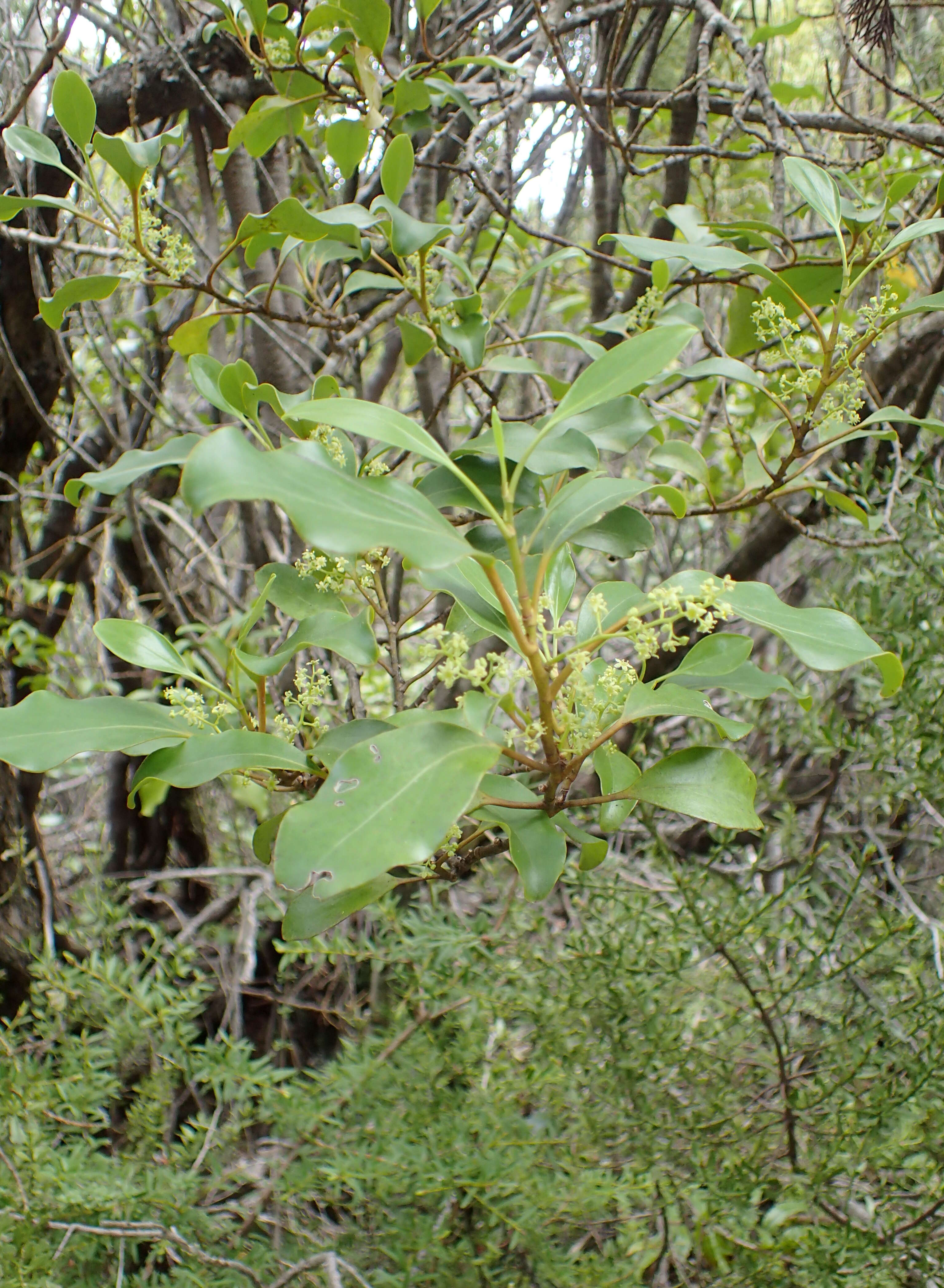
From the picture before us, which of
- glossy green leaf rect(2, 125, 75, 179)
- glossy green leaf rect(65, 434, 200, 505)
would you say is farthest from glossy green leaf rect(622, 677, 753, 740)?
glossy green leaf rect(2, 125, 75, 179)

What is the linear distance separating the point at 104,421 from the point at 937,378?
1.15 metres

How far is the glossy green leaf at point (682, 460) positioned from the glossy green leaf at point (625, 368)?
34 cm

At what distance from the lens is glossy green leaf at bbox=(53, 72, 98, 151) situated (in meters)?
0.69

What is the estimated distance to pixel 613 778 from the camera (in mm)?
458

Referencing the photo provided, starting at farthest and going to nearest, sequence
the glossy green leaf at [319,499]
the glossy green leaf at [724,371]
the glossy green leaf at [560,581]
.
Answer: the glossy green leaf at [724,371], the glossy green leaf at [560,581], the glossy green leaf at [319,499]

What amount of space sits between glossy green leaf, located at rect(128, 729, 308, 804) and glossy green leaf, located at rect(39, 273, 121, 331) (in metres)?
0.45

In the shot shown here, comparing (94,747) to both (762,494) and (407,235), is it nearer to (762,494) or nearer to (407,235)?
(407,235)

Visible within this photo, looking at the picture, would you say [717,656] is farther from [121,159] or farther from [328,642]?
[121,159]

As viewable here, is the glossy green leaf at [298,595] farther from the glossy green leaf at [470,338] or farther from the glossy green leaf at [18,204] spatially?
the glossy green leaf at [18,204]

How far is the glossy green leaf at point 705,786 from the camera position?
44cm

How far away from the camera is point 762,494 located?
2.34ft

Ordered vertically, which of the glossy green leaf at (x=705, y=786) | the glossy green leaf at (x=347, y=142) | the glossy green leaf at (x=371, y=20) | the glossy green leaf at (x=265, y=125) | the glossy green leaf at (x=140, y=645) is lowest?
the glossy green leaf at (x=705, y=786)

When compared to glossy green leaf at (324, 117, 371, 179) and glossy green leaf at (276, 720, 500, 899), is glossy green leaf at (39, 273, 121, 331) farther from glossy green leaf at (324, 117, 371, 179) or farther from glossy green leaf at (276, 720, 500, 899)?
glossy green leaf at (276, 720, 500, 899)

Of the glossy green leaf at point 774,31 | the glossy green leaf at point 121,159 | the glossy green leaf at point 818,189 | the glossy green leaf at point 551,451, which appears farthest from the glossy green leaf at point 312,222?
the glossy green leaf at point 774,31
